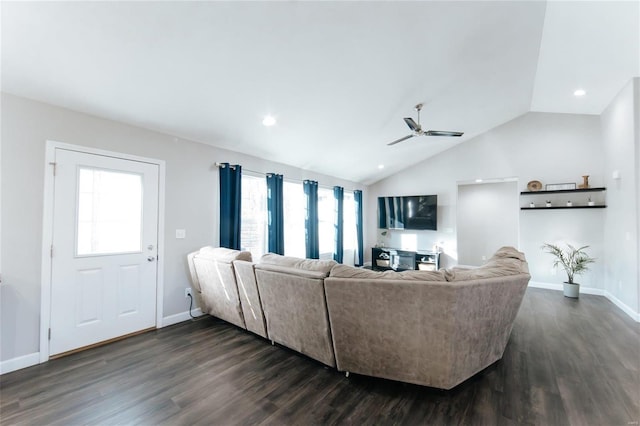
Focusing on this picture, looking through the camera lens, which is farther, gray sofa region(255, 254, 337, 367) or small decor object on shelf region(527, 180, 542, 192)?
small decor object on shelf region(527, 180, 542, 192)

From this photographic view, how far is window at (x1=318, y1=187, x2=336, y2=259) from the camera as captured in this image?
6703 millimetres

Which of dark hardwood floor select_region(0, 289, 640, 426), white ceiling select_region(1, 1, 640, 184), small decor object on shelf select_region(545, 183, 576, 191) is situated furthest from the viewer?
small decor object on shelf select_region(545, 183, 576, 191)

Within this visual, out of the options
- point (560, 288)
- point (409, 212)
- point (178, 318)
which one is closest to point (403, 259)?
point (409, 212)

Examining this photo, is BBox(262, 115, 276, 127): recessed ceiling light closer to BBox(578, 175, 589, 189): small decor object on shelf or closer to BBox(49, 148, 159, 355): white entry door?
BBox(49, 148, 159, 355): white entry door

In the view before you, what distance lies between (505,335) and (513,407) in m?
0.72

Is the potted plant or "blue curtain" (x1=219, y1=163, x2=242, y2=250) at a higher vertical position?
"blue curtain" (x1=219, y1=163, x2=242, y2=250)

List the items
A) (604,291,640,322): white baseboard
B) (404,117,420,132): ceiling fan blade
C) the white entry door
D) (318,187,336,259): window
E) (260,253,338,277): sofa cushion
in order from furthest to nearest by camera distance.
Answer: (318,187,336,259): window → (404,117,420,132): ceiling fan blade → (604,291,640,322): white baseboard → the white entry door → (260,253,338,277): sofa cushion

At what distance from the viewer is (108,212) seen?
3.09 m

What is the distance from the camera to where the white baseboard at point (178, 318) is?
3520mm

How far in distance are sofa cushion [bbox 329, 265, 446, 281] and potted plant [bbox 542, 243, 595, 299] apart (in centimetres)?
463

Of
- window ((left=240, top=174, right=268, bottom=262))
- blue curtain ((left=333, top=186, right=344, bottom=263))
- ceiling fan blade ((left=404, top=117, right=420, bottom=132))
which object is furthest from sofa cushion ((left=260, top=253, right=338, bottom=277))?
blue curtain ((left=333, top=186, right=344, bottom=263))

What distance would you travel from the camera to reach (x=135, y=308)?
327 cm

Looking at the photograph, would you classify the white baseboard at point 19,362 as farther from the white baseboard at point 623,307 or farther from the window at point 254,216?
the white baseboard at point 623,307

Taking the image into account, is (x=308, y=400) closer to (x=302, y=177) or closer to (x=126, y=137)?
(x=126, y=137)
